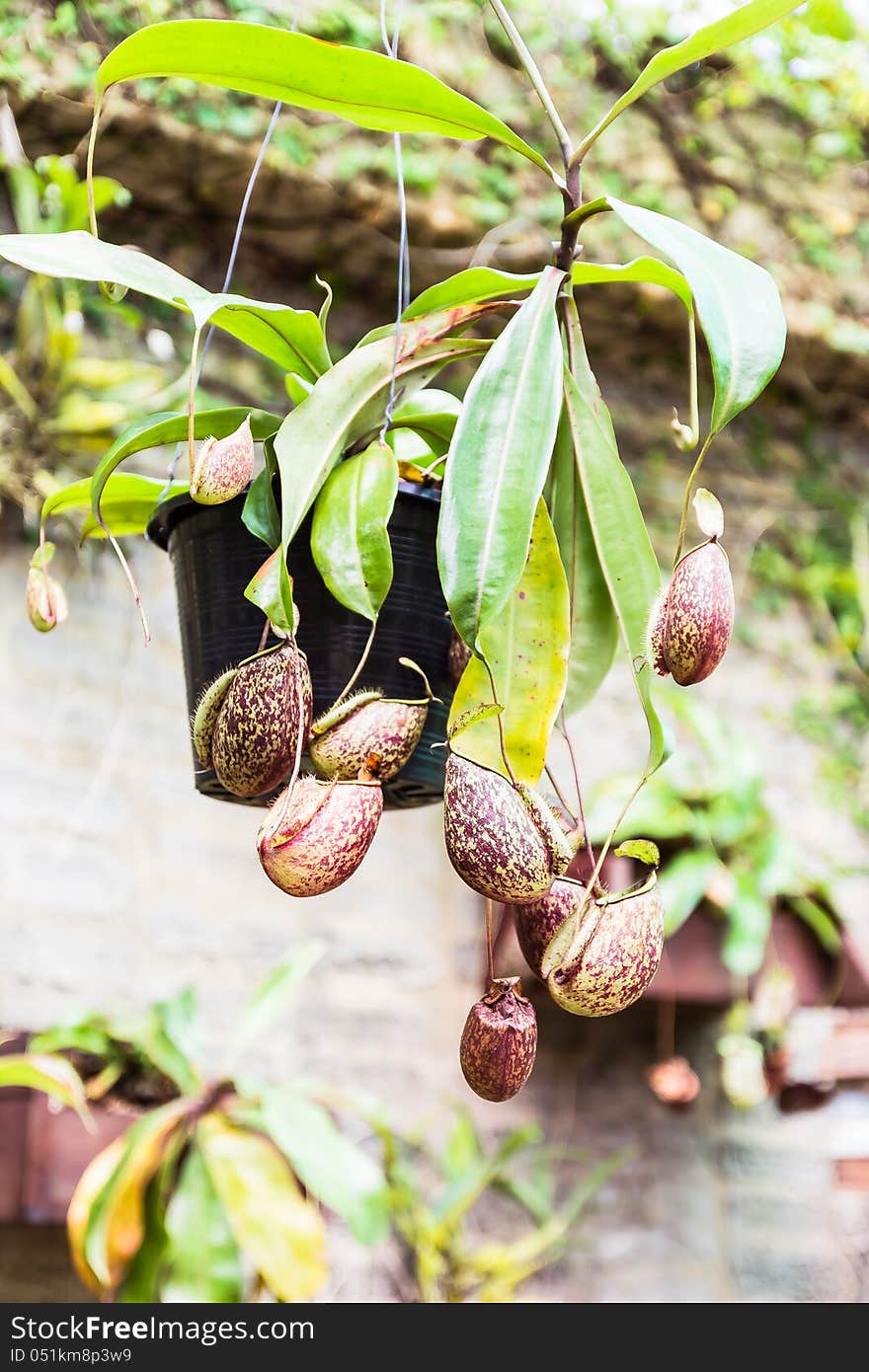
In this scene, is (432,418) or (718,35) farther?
(432,418)

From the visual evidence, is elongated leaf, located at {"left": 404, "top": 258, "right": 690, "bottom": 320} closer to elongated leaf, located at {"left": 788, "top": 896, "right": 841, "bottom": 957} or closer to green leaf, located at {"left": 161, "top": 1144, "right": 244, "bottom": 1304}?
green leaf, located at {"left": 161, "top": 1144, "right": 244, "bottom": 1304}

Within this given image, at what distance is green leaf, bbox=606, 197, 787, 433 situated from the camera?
55 cm

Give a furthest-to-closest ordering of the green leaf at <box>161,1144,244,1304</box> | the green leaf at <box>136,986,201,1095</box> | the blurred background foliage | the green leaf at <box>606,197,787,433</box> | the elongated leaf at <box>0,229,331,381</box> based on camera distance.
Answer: the blurred background foliage
the green leaf at <box>136,986,201,1095</box>
the green leaf at <box>161,1144,244,1304</box>
the elongated leaf at <box>0,229,331,381</box>
the green leaf at <box>606,197,787,433</box>

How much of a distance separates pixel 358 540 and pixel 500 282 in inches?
8.3

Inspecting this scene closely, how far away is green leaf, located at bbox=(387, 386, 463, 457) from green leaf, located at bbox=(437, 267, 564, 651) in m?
0.12

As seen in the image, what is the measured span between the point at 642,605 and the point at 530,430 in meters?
0.14

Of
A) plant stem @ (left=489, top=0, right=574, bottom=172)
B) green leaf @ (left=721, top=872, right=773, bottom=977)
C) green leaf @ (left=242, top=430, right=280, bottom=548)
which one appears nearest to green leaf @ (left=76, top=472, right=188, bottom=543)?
green leaf @ (left=242, top=430, right=280, bottom=548)

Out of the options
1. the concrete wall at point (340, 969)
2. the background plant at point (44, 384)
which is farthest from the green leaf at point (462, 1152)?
the background plant at point (44, 384)

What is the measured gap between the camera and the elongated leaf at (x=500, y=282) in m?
0.73

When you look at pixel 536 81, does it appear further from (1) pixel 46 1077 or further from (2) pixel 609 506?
(1) pixel 46 1077

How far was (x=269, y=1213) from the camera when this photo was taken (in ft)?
4.42

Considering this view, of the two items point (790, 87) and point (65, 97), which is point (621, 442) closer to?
point (790, 87)

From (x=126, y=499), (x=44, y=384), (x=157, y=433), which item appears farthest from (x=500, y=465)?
(x=44, y=384)
